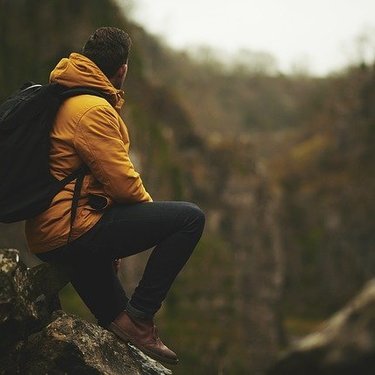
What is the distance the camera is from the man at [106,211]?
143 inches

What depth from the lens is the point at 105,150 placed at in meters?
3.59

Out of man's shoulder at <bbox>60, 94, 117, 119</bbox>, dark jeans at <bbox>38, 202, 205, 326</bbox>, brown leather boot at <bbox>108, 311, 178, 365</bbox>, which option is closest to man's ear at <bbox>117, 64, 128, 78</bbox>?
man's shoulder at <bbox>60, 94, 117, 119</bbox>

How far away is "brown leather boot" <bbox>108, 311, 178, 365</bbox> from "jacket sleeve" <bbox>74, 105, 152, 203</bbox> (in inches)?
31.4

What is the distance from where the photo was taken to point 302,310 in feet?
101

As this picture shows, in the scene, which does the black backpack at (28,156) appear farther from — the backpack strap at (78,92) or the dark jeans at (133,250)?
the dark jeans at (133,250)

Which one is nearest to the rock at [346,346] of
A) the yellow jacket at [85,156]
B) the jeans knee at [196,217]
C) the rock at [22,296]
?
the jeans knee at [196,217]

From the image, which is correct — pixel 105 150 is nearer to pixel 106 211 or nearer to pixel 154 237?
pixel 106 211

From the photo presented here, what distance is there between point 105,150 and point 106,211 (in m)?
0.38

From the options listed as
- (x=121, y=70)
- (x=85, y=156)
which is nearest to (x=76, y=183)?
(x=85, y=156)

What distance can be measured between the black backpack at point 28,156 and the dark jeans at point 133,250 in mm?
234

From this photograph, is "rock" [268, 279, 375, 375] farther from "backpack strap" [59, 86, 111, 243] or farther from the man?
"backpack strap" [59, 86, 111, 243]

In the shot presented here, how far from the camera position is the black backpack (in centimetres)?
354

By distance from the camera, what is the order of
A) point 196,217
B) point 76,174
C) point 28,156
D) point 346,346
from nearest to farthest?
point 28,156 < point 76,174 < point 196,217 < point 346,346

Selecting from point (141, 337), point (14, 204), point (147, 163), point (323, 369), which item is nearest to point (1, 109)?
point (14, 204)
